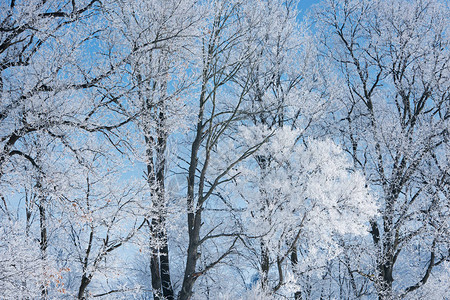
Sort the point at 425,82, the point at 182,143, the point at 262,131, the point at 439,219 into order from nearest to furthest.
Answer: the point at 439,219
the point at 262,131
the point at 425,82
the point at 182,143

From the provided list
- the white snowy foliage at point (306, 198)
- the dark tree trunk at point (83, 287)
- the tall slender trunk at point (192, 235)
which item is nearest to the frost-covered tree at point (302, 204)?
the white snowy foliage at point (306, 198)

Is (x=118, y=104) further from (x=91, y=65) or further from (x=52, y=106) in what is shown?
(x=91, y=65)

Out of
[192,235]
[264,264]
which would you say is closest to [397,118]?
[264,264]

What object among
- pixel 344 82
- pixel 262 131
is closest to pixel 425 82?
pixel 344 82

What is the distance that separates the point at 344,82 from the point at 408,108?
224 centimetres

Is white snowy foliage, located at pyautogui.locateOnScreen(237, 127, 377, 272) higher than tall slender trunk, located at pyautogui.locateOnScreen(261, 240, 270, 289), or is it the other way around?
white snowy foliage, located at pyautogui.locateOnScreen(237, 127, 377, 272)

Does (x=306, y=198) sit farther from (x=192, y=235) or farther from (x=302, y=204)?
(x=192, y=235)

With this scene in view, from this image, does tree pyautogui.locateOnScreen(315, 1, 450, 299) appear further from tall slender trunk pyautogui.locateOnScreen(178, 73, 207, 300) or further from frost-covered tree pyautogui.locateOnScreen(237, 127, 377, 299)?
tall slender trunk pyautogui.locateOnScreen(178, 73, 207, 300)

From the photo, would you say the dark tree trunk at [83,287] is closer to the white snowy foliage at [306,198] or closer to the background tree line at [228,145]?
the background tree line at [228,145]

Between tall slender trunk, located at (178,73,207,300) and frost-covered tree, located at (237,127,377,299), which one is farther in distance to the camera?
frost-covered tree, located at (237,127,377,299)

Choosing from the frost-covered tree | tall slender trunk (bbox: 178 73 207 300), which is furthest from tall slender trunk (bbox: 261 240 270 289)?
tall slender trunk (bbox: 178 73 207 300)

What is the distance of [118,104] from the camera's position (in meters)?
5.18

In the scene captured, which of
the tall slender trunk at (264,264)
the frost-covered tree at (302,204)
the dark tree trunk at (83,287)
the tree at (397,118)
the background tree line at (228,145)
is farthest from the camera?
the tree at (397,118)

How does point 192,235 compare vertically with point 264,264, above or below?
above
